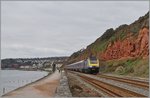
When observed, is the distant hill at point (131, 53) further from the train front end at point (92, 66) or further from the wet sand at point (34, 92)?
the wet sand at point (34, 92)

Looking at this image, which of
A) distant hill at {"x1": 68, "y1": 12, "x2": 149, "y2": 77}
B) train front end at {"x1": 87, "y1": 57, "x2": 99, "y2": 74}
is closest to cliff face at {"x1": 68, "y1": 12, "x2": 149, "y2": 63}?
distant hill at {"x1": 68, "y1": 12, "x2": 149, "y2": 77}

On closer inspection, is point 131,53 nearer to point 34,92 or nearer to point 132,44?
point 132,44

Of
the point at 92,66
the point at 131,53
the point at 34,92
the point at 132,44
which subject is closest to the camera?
the point at 34,92

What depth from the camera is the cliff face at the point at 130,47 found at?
58.2 meters

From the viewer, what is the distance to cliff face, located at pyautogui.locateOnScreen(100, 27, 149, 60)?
58.2 meters

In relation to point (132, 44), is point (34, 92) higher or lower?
lower

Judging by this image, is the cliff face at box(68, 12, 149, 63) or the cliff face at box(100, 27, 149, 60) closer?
the cliff face at box(100, 27, 149, 60)

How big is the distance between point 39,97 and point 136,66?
89.6ft

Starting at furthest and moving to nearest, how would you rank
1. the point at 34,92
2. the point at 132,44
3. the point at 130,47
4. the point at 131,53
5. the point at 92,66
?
the point at 130,47 → the point at 132,44 → the point at 131,53 → the point at 92,66 → the point at 34,92

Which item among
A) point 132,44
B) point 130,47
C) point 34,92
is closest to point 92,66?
point 132,44

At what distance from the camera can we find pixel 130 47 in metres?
64.6

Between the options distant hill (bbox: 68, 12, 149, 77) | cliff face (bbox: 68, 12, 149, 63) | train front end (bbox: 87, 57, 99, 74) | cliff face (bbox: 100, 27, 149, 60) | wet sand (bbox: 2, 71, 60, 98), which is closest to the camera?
wet sand (bbox: 2, 71, 60, 98)

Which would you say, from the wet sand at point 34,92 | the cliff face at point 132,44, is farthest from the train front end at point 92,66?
the wet sand at point 34,92

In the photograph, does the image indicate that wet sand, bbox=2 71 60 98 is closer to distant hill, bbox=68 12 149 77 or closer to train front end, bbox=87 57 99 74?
distant hill, bbox=68 12 149 77
